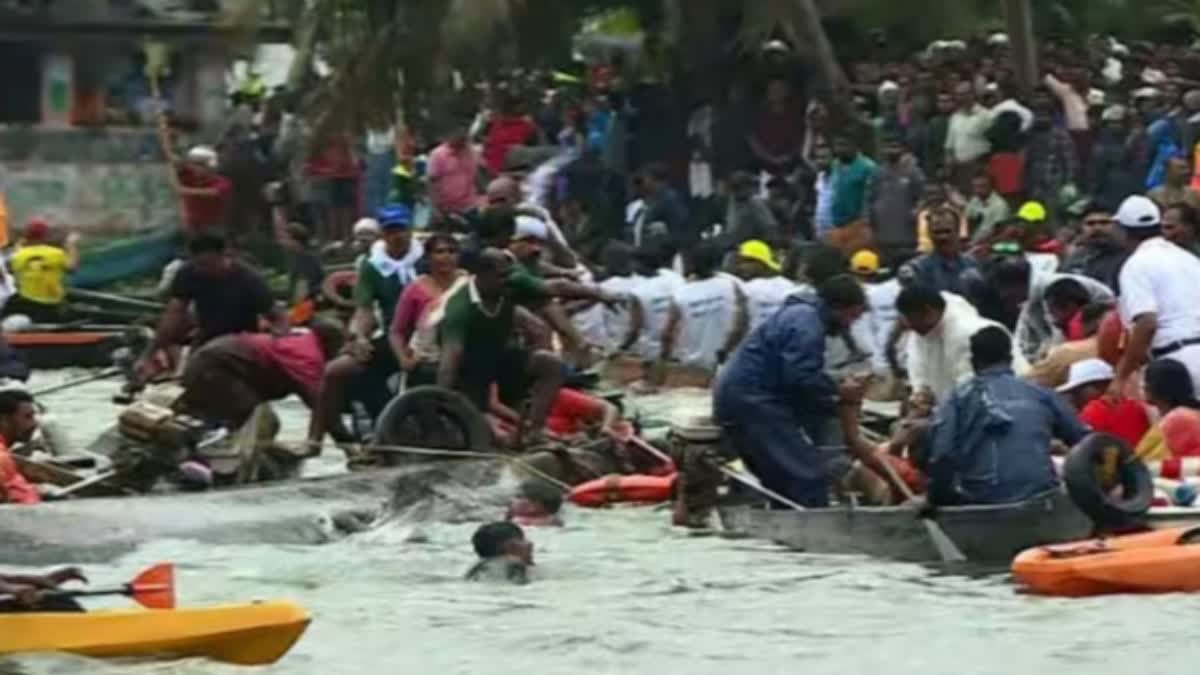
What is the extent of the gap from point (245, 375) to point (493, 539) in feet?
13.8

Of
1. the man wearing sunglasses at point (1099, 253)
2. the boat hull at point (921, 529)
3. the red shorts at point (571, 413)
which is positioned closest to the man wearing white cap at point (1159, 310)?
the boat hull at point (921, 529)

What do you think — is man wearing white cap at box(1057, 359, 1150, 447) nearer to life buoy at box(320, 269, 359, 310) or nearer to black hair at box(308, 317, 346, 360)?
black hair at box(308, 317, 346, 360)

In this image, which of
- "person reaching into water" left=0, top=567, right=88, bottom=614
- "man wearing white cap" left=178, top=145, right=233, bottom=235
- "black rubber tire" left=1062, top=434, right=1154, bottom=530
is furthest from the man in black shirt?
"man wearing white cap" left=178, top=145, right=233, bottom=235

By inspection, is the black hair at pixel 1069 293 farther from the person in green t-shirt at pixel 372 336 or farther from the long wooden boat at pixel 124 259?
the long wooden boat at pixel 124 259

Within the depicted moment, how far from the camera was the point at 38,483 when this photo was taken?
19.4 meters

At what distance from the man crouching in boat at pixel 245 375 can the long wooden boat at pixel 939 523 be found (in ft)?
12.7

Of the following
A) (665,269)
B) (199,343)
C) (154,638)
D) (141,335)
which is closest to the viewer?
(154,638)

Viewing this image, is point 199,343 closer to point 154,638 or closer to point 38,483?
point 38,483

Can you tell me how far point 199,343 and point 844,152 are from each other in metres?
8.79

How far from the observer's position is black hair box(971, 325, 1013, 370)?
16.6 metres

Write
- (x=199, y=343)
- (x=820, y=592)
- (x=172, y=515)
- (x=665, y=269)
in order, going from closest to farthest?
1. (x=820, y=592)
2. (x=172, y=515)
3. (x=199, y=343)
4. (x=665, y=269)

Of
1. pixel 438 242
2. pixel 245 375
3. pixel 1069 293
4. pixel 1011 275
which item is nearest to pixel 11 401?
pixel 245 375

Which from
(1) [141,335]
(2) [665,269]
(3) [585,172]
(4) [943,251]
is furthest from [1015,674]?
(3) [585,172]

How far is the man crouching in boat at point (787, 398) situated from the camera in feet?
59.0
